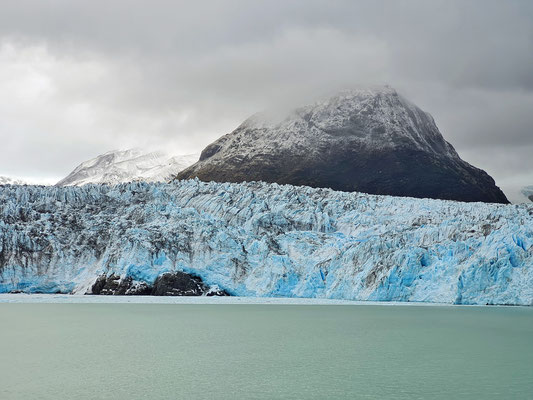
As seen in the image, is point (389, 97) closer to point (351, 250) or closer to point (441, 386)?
point (351, 250)

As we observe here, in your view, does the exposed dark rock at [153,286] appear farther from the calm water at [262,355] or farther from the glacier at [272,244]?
the calm water at [262,355]

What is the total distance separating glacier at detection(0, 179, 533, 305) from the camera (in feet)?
81.0

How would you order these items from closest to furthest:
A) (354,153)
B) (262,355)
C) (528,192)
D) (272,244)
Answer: (262,355) < (272,244) < (354,153) < (528,192)

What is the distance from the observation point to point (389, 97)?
80438 mm

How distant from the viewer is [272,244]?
97.6ft

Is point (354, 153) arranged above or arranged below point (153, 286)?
above

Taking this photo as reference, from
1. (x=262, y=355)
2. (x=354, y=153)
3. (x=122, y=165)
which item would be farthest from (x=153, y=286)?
(x=122, y=165)

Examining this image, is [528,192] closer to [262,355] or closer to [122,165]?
[122,165]

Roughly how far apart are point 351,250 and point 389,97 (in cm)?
5863

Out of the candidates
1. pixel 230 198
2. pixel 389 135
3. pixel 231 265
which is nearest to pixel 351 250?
pixel 231 265

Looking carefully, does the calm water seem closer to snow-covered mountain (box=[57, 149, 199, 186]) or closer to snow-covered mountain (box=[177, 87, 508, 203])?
snow-covered mountain (box=[177, 87, 508, 203])

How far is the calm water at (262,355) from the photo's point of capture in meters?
8.68

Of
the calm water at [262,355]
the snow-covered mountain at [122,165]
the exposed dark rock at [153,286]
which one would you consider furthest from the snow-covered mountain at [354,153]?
the calm water at [262,355]

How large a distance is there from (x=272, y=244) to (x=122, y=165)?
107388 mm
